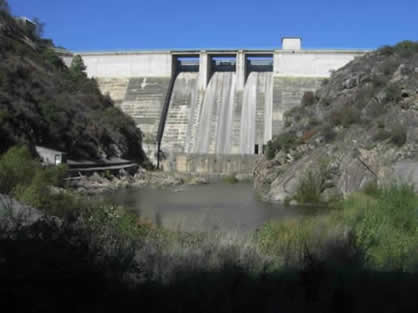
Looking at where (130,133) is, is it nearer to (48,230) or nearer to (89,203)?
(89,203)

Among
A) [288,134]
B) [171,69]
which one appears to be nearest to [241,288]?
[288,134]

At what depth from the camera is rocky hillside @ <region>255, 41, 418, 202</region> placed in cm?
1603

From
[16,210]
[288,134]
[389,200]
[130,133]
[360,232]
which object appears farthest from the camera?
[130,133]

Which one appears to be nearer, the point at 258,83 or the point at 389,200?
the point at 389,200

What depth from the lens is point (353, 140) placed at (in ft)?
60.3

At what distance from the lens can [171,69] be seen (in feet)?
143

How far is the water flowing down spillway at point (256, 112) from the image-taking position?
127 ft

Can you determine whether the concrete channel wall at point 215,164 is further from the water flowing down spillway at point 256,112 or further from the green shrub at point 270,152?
the green shrub at point 270,152

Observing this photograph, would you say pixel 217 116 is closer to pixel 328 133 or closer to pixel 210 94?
pixel 210 94

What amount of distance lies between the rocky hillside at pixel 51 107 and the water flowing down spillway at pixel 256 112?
8854 mm

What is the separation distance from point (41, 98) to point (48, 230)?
88.2 feet

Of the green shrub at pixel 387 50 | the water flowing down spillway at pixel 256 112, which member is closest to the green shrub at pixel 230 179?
the water flowing down spillway at pixel 256 112

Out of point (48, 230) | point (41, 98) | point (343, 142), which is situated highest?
point (41, 98)

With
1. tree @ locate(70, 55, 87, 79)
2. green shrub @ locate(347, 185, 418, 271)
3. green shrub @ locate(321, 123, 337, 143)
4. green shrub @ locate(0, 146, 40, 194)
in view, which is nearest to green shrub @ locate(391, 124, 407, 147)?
green shrub @ locate(321, 123, 337, 143)
